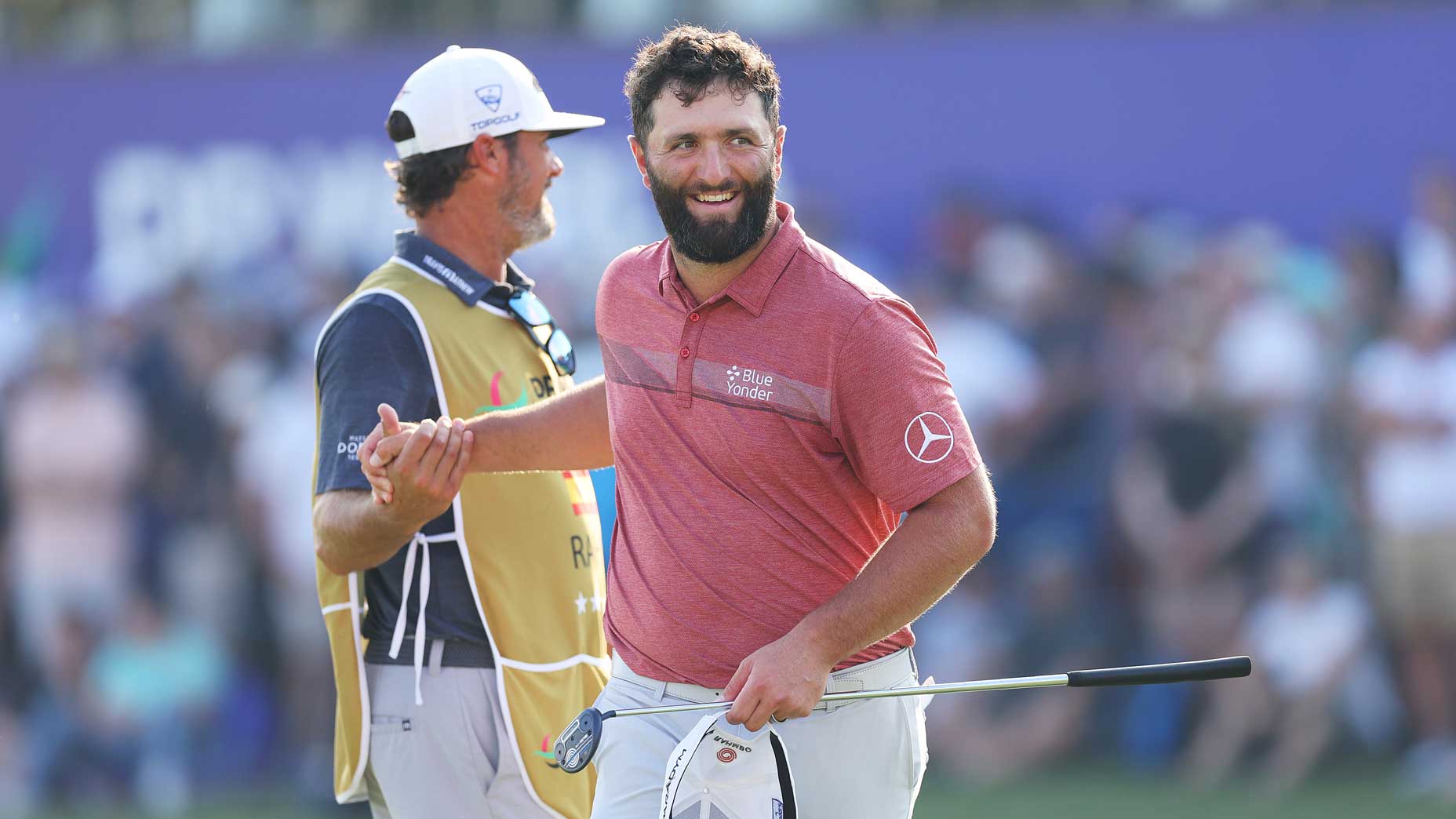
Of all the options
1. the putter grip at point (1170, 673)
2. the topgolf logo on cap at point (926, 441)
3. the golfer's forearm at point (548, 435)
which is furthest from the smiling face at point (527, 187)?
the putter grip at point (1170, 673)

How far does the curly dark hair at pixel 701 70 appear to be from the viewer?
378cm

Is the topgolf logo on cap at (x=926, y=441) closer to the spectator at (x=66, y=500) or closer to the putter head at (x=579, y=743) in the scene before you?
the putter head at (x=579, y=743)

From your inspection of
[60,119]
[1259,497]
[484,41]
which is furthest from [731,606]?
[60,119]

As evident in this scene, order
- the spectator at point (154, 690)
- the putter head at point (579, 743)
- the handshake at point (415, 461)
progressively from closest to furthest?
the putter head at point (579, 743) → the handshake at point (415, 461) → the spectator at point (154, 690)

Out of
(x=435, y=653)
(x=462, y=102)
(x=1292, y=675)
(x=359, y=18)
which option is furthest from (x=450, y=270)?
(x=359, y=18)

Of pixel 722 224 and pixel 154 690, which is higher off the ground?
pixel 722 224

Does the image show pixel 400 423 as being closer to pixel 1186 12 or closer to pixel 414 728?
pixel 414 728

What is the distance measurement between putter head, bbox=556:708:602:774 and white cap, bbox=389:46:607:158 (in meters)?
1.73

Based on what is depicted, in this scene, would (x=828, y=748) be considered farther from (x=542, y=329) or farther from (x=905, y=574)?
(x=542, y=329)

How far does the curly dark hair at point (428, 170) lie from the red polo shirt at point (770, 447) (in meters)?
1.13

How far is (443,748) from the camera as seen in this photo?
455 centimetres

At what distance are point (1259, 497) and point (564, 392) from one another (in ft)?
20.2

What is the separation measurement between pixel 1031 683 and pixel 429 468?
1.43 m

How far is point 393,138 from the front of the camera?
4.94 m
